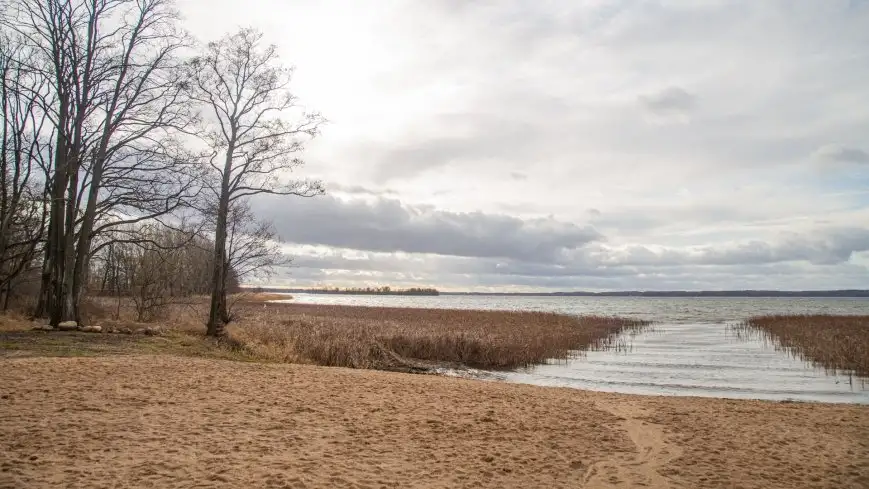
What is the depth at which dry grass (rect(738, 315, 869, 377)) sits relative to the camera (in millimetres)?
19844

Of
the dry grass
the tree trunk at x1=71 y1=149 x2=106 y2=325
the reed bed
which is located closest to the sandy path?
the reed bed

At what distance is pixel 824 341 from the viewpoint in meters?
25.1

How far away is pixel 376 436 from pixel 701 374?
15.7 m

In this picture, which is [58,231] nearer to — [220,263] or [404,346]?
[220,263]

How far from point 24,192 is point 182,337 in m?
9.22

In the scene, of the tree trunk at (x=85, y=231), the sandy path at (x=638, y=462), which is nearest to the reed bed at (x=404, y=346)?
the tree trunk at (x=85, y=231)

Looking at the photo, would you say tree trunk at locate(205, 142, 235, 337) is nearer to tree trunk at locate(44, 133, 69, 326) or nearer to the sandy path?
tree trunk at locate(44, 133, 69, 326)

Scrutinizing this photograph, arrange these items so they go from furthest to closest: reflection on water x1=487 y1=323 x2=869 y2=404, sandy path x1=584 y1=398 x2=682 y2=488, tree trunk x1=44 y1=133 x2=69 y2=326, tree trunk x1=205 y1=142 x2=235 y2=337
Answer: tree trunk x1=205 y1=142 x2=235 y2=337
tree trunk x1=44 y1=133 x2=69 y2=326
reflection on water x1=487 y1=323 x2=869 y2=404
sandy path x1=584 y1=398 x2=682 y2=488

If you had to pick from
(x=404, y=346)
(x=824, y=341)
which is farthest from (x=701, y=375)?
(x=404, y=346)

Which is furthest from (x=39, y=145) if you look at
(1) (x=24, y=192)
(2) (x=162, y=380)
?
(2) (x=162, y=380)

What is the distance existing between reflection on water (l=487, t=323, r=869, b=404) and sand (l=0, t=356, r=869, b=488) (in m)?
5.39

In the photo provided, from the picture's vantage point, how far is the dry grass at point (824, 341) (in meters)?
19.8

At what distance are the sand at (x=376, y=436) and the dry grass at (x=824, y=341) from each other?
36.3 feet

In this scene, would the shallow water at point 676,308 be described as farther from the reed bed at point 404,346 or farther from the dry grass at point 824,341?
the reed bed at point 404,346
